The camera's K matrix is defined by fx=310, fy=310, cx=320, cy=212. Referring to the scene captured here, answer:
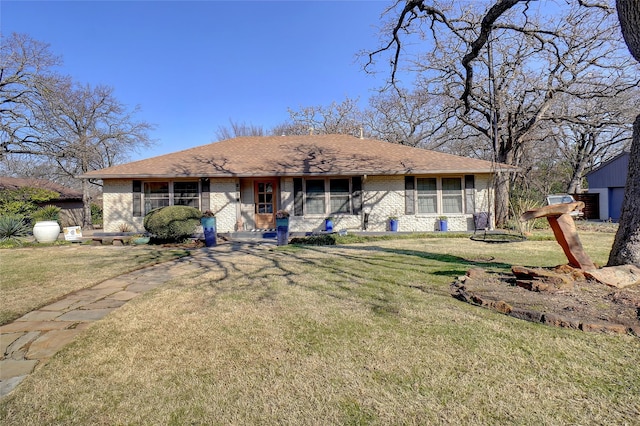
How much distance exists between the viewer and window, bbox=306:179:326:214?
541 inches

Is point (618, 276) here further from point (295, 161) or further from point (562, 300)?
point (295, 161)

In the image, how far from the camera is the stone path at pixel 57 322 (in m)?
2.70

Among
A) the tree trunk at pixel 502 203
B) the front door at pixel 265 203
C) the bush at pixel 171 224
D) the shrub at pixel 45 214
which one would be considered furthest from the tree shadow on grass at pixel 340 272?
the shrub at pixel 45 214

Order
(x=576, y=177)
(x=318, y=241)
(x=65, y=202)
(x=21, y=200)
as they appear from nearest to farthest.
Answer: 1. (x=318, y=241)
2. (x=21, y=200)
3. (x=65, y=202)
4. (x=576, y=177)

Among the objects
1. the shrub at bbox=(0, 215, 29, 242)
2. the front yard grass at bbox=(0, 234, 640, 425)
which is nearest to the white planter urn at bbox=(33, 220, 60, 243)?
the shrub at bbox=(0, 215, 29, 242)

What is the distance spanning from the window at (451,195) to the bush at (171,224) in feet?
34.0

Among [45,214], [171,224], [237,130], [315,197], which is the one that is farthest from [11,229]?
[237,130]

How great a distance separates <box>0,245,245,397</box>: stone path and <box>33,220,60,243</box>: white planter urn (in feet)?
25.0

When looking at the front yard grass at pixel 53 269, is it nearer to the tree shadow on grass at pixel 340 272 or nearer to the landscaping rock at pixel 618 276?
the tree shadow on grass at pixel 340 272

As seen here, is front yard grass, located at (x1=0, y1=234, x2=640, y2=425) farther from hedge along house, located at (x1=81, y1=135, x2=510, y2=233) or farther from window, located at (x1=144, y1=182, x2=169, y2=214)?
window, located at (x1=144, y1=182, x2=169, y2=214)

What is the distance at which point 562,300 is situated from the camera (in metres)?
3.74

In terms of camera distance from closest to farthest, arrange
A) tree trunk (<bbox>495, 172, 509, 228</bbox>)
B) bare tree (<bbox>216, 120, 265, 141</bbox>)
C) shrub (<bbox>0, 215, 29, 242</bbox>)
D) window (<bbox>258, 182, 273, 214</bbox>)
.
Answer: shrub (<bbox>0, 215, 29, 242</bbox>) < window (<bbox>258, 182, 273, 214</bbox>) < tree trunk (<bbox>495, 172, 509, 228</bbox>) < bare tree (<bbox>216, 120, 265, 141</bbox>)

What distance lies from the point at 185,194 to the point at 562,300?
13.5m

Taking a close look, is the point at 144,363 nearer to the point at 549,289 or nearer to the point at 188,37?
the point at 549,289
